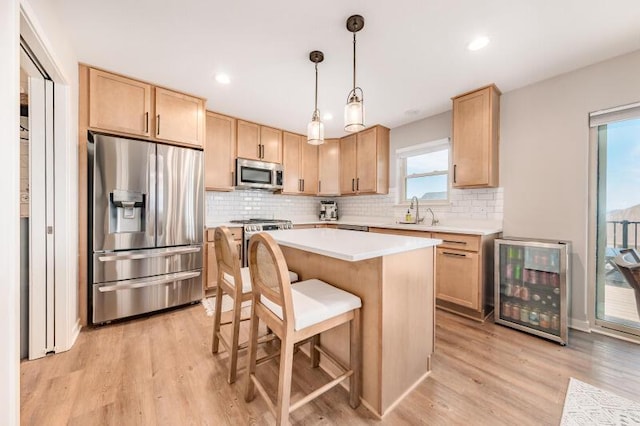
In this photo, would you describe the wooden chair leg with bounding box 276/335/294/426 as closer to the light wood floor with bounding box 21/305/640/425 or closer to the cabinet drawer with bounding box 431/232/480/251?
the light wood floor with bounding box 21/305/640/425

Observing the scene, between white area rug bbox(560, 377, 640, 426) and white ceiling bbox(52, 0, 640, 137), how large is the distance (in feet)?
7.90

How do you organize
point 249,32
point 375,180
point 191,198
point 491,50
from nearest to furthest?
1. point 249,32
2. point 491,50
3. point 191,198
4. point 375,180

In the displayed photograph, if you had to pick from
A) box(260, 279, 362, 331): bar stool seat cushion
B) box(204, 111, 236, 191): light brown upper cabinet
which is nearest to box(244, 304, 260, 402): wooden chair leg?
box(260, 279, 362, 331): bar stool seat cushion

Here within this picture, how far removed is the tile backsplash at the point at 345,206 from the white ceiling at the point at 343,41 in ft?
4.10

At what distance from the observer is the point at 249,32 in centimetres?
190

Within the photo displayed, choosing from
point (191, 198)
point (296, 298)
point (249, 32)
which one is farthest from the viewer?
point (191, 198)

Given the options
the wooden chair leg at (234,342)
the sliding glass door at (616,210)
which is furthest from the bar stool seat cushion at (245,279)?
the sliding glass door at (616,210)

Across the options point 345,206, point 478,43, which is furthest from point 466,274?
point 345,206

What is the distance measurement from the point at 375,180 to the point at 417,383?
9.46 feet

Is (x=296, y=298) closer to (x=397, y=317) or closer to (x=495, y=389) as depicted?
(x=397, y=317)

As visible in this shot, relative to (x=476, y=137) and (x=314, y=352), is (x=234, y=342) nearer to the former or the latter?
(x=314, y=352)

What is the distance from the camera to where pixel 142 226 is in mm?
2516

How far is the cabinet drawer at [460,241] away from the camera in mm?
2531

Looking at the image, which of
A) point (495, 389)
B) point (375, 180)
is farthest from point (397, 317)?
point (375, 180)
